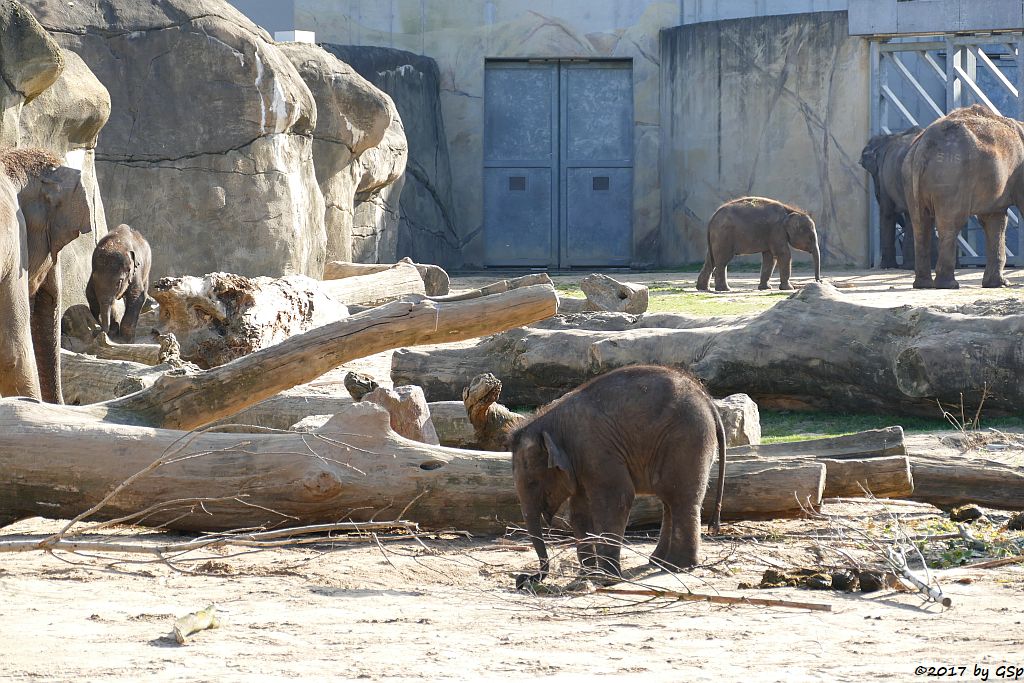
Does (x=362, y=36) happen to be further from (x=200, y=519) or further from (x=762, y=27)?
(x=200, y=519)

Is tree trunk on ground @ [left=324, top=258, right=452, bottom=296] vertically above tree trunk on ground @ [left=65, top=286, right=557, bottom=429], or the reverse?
tree trunk on ground @ [left=65, top=286, right=557, bottom=429]

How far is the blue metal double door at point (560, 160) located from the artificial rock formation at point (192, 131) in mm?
10259

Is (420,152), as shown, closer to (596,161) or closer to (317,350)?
(596,161)

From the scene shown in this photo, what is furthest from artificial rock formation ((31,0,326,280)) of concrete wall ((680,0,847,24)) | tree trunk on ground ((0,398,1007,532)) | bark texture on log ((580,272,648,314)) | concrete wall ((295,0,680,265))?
concrete wall ((680,0,847,24))

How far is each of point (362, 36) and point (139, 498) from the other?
62.7 ft

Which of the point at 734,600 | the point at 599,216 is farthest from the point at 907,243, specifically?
the point at 734,600

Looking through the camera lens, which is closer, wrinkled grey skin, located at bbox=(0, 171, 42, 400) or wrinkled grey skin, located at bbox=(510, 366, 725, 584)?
wrinkled grey skin, located at bbox=(510, 366, 725, 584)

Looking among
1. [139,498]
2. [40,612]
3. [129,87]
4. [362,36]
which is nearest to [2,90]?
[129,87]

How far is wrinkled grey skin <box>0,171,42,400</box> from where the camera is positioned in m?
6.59

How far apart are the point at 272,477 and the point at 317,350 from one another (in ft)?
3.21

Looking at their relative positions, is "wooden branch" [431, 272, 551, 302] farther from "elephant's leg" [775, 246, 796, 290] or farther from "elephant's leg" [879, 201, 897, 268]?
"elephant's leg" [879, 201, 897, 268]

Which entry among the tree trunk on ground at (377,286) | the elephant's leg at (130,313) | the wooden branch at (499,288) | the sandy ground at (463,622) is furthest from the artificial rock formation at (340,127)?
the sandy ground at (463,622)

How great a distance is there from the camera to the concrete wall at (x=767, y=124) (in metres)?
21.2

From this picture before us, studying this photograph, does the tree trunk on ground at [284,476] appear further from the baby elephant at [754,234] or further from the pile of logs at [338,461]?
the baby elephant at [754,234]
